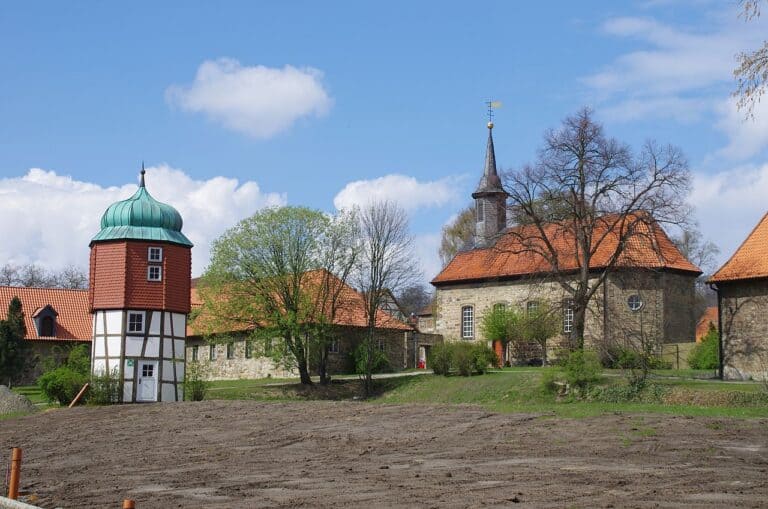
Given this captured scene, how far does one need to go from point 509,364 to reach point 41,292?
27402 mm

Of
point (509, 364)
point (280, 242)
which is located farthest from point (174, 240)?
point (509, 364)

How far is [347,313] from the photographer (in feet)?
159

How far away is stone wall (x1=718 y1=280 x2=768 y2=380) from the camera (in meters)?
34.2

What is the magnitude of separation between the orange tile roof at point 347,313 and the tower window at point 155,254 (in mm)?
7227

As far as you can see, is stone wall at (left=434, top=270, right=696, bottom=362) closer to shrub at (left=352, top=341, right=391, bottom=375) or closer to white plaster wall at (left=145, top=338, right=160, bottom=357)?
shrub at (left=352, top=341, right=391, bottom=375)

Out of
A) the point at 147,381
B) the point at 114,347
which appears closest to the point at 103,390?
the point at 114,347

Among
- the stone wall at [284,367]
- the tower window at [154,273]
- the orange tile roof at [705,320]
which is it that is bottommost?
the stone wall at [284,367]

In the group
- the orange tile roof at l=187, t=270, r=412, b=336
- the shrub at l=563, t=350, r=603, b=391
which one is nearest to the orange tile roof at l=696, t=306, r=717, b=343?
the orange tile roof at l=187, t=270, r=412, b=336

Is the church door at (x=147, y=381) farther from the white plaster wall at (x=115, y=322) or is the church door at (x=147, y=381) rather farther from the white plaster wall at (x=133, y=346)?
the white plaster wall at (x=115, y=322)

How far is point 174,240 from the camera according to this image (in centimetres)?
3947

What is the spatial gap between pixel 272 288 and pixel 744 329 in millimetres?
20966

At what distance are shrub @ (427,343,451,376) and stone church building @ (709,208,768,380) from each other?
11.9 meters

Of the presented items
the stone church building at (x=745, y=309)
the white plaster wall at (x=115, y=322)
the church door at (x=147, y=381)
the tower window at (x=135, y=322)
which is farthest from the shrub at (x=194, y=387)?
the stone church building at (x=745, y=309)

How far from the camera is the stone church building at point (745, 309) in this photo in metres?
34.2
